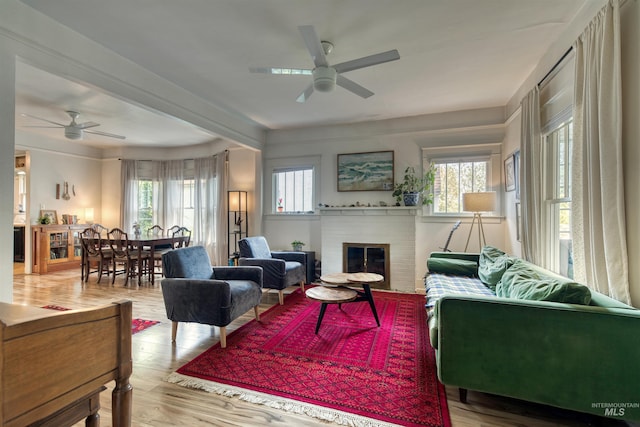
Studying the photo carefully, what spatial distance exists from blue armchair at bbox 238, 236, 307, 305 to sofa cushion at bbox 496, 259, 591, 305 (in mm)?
2545

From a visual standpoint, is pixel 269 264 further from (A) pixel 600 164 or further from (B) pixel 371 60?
(A) pixel 600 164

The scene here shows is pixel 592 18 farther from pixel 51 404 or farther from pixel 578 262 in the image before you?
pixel 51 404

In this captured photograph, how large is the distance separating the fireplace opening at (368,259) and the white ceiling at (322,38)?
220cm

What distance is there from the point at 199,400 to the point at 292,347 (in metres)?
0.93

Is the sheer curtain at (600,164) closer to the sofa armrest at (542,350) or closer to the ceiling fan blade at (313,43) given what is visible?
the sofa armrest at (542,350)

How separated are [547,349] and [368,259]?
3.37m

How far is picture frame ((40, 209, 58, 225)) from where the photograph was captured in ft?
20.6

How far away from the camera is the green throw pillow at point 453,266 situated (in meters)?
3.71

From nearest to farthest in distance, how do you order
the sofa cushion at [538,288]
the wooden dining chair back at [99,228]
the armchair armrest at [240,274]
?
the sofa cushion at [538,288]
the armchair armrest at [240,274]
the wooden dining chair back at [99,228]

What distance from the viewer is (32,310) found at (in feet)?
A: 3.36

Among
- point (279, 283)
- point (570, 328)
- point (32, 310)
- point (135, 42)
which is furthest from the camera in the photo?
point (279, 283)

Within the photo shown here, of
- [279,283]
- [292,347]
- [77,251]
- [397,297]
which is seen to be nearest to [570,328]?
[292,347]

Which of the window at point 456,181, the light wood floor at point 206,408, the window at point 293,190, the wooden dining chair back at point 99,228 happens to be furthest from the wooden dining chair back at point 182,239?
the window at point 456,181

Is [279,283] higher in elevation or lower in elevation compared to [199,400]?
higher
